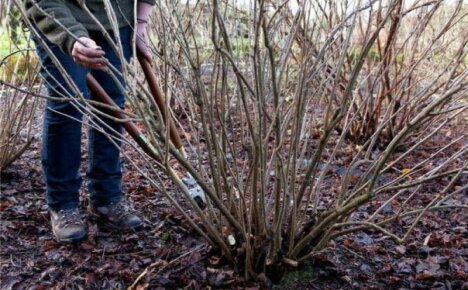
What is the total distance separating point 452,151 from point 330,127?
2281mm

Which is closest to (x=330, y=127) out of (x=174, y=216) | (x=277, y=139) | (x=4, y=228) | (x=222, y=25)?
(x=277, y=139)

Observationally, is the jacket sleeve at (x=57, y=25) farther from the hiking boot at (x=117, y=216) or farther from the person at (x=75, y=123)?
the hiking boot at (x=117, y=216)

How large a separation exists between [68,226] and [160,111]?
Answer: 645 mm

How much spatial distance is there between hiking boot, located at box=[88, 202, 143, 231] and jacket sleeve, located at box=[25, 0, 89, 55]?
2.69ft

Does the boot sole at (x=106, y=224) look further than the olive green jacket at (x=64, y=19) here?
Yes

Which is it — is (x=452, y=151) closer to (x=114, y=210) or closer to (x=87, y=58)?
(x=114, y=210)

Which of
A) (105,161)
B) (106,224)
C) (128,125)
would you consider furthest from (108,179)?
(128,125)

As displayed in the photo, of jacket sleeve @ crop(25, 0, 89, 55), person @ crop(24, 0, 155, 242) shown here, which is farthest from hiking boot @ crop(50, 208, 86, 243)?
jacket sleeve @ crop(25, 0, 89, 55)

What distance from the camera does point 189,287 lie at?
6.53ft

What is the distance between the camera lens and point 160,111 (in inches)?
81.9

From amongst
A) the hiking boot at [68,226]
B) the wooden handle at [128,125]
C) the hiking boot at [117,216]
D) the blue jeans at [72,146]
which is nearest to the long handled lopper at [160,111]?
the wooden handle at [128,125]

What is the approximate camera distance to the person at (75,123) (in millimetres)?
1938

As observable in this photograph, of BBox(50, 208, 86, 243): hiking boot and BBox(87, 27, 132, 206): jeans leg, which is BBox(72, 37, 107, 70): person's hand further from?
BBox(50, 208, 86, 243): hiking boot

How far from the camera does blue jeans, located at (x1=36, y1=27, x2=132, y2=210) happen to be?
2080 mm
